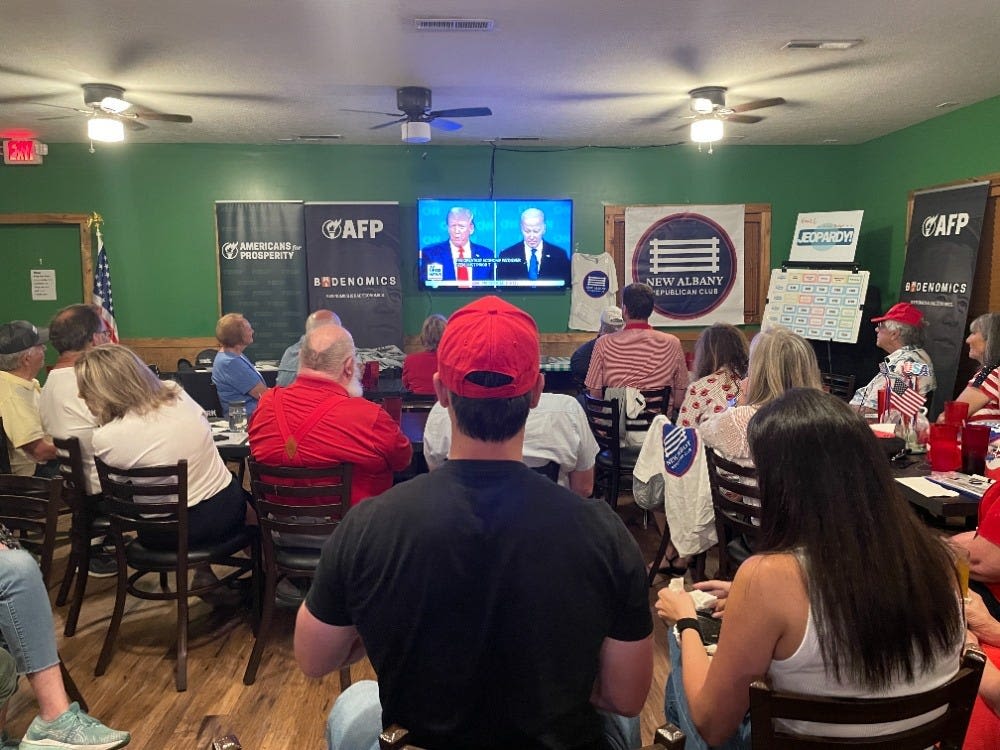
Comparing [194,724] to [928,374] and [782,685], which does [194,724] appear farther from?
[928,374]

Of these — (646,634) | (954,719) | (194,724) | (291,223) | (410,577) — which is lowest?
(194,724)

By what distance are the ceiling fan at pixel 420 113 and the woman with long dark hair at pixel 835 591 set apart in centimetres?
417

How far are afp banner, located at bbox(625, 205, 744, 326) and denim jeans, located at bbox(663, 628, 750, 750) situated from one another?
6.01 m

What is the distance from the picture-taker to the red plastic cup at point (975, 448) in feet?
9.28

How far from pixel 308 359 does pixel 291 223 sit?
474cm

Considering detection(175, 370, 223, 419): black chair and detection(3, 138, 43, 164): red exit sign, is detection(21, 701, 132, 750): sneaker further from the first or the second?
detection(3, 138, 43, 164): red exit sign

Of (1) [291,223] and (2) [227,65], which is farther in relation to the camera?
(1) [291,223]

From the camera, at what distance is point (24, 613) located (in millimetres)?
2271

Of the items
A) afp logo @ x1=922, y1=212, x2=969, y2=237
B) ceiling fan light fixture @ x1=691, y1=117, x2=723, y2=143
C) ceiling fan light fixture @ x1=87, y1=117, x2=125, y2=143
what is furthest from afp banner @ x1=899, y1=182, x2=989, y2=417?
ceiling fan light fixture @ x1=87, y1=117, x2=125, y2=143

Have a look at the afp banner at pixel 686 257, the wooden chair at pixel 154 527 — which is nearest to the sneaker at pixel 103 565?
the wooden chair at pixel 154 527

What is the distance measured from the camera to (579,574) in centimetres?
115

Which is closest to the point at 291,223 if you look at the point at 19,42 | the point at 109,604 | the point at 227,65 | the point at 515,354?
the point at 227,65

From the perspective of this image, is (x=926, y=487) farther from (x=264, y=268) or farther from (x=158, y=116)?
(x=264, y=268)

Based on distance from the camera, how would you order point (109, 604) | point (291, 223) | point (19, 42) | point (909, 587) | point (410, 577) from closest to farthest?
point (410, 577)
point (909, 587)
point (109, 604)
point (19, 42)
point (291, 223)
